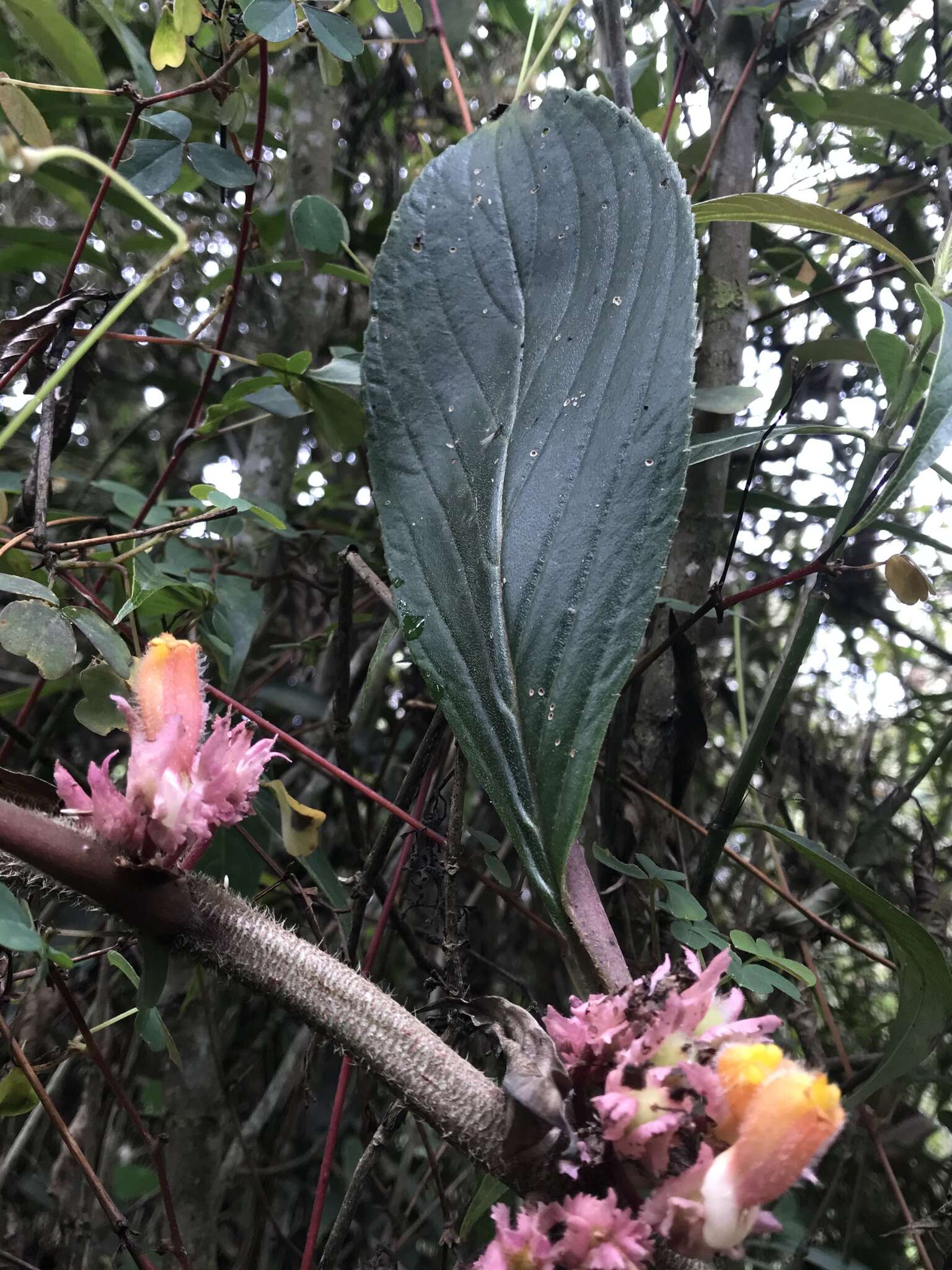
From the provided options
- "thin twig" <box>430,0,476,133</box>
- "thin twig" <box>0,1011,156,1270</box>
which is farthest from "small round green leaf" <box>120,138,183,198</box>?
"thin twig" <box>0,1011,156,1270</box>

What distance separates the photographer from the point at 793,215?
0.52 meters

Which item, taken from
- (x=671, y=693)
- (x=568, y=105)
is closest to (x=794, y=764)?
(x=671, y=693)

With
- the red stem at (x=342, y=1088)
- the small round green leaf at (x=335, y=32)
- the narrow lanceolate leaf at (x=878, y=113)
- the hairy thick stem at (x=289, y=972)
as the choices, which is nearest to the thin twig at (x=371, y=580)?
the red stem at (x=342, y=1088)

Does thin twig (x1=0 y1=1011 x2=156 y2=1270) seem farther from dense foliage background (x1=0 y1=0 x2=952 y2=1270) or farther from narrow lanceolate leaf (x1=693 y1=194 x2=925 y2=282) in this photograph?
narrow lanceolate leaf (x1=693 y1=194 x2=925 y2=282)

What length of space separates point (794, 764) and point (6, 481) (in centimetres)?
85

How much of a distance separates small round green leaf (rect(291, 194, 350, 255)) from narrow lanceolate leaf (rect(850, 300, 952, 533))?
20.1 inches

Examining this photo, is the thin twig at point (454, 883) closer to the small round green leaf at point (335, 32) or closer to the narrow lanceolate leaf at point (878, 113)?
the small round green leaf at point (335, 32)

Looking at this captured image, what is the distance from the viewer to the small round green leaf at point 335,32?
2.00ft

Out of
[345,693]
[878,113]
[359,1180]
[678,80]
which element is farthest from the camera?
[878,113]

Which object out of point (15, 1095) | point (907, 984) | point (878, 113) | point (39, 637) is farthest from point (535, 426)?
point (878, 113)

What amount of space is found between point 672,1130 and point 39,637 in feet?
1.22

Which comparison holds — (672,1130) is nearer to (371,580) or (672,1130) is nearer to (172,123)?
(371,580)

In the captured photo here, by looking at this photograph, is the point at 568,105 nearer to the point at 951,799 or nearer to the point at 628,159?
the point at 628,159

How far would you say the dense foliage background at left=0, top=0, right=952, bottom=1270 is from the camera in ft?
2.01
